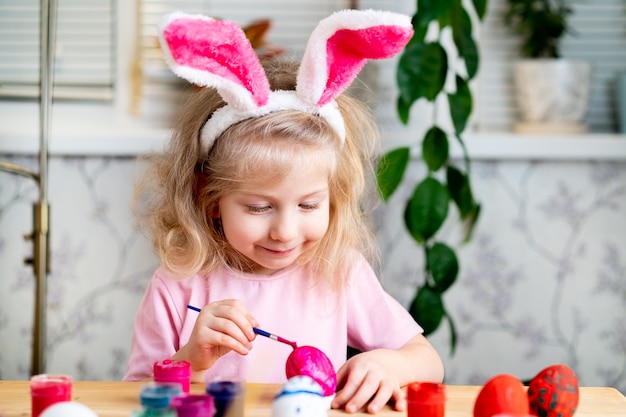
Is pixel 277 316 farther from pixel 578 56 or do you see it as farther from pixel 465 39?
pixel 578 56

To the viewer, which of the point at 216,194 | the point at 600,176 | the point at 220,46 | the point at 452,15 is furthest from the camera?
the point at 600,176

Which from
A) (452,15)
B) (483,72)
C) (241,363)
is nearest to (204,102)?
(241,363)

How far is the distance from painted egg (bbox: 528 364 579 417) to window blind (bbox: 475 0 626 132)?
1.46 m

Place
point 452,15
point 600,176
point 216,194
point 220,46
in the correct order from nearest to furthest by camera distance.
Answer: point 220,46 → point 216,194 → point 452,15 → point 600,176

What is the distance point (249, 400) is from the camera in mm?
998

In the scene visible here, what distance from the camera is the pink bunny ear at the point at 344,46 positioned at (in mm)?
1083

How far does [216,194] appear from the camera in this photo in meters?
1.32

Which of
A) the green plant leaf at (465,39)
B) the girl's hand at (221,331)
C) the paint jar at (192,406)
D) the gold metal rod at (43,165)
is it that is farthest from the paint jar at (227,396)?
the green plant leaf at (465,39)

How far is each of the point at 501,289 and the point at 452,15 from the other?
0.78 m

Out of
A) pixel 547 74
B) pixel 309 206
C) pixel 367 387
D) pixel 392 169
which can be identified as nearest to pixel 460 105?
pixel 392 169

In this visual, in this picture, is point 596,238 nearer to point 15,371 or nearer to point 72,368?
point 72,368

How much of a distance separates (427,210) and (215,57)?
0.95m

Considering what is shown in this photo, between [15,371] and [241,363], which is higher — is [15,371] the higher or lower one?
the lower one

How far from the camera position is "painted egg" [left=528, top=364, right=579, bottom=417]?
0.89 meters
